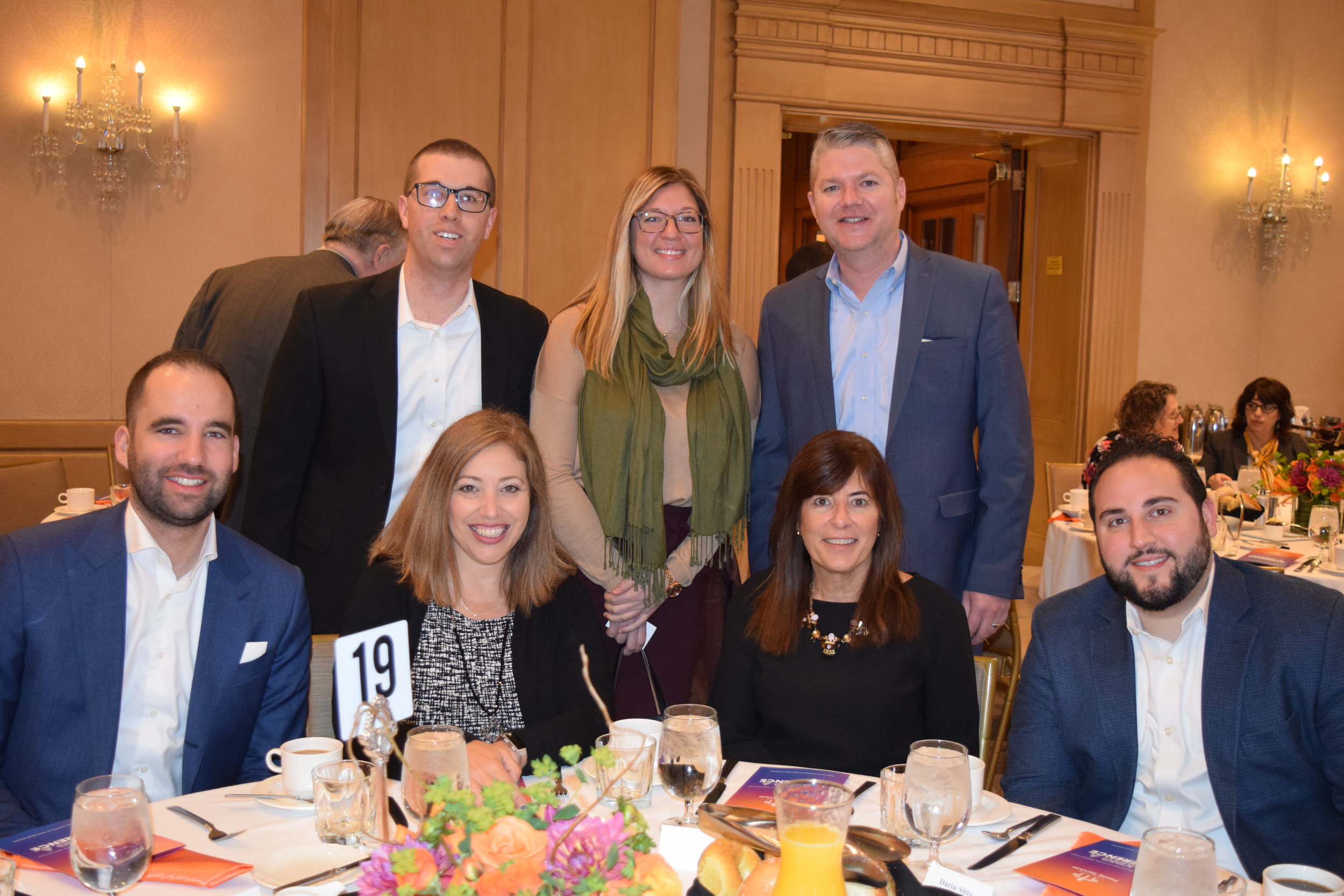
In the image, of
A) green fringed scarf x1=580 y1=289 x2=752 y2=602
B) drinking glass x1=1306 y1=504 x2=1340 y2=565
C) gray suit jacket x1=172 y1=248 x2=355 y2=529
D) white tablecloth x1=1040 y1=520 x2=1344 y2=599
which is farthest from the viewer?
white tablecloth x1=1040 y1=520 x2=1344 y2=599

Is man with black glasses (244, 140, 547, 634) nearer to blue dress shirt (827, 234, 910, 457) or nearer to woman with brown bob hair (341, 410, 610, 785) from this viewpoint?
woman with brown bob hair (341, 410, 610, 785)

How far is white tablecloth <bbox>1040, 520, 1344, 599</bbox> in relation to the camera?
4.61 metres

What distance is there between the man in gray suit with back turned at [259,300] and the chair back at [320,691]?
165cm

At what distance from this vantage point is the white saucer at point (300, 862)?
4.58 feet

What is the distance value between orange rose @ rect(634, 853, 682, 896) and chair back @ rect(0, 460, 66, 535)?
4227mm

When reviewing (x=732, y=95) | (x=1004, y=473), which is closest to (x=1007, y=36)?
(x=732, y=95)

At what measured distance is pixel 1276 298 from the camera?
802 cm

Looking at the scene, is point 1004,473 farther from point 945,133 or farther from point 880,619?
point 945,133

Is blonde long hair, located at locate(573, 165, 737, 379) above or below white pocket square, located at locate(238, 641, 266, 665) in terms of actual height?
above

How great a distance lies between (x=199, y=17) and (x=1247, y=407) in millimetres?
6174

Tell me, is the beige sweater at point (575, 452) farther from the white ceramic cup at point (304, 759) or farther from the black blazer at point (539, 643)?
the white ceramic cup at point (304, 759)

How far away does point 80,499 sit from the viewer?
4406 millimetres

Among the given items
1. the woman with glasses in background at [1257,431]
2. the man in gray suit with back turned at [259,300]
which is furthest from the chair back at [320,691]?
the woman with glasses in background at [1257,431]

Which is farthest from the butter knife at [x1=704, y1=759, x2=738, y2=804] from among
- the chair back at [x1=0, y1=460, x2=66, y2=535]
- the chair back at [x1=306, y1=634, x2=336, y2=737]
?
the chair back at [x1=0, y1=460, x2=66, y2=535]
